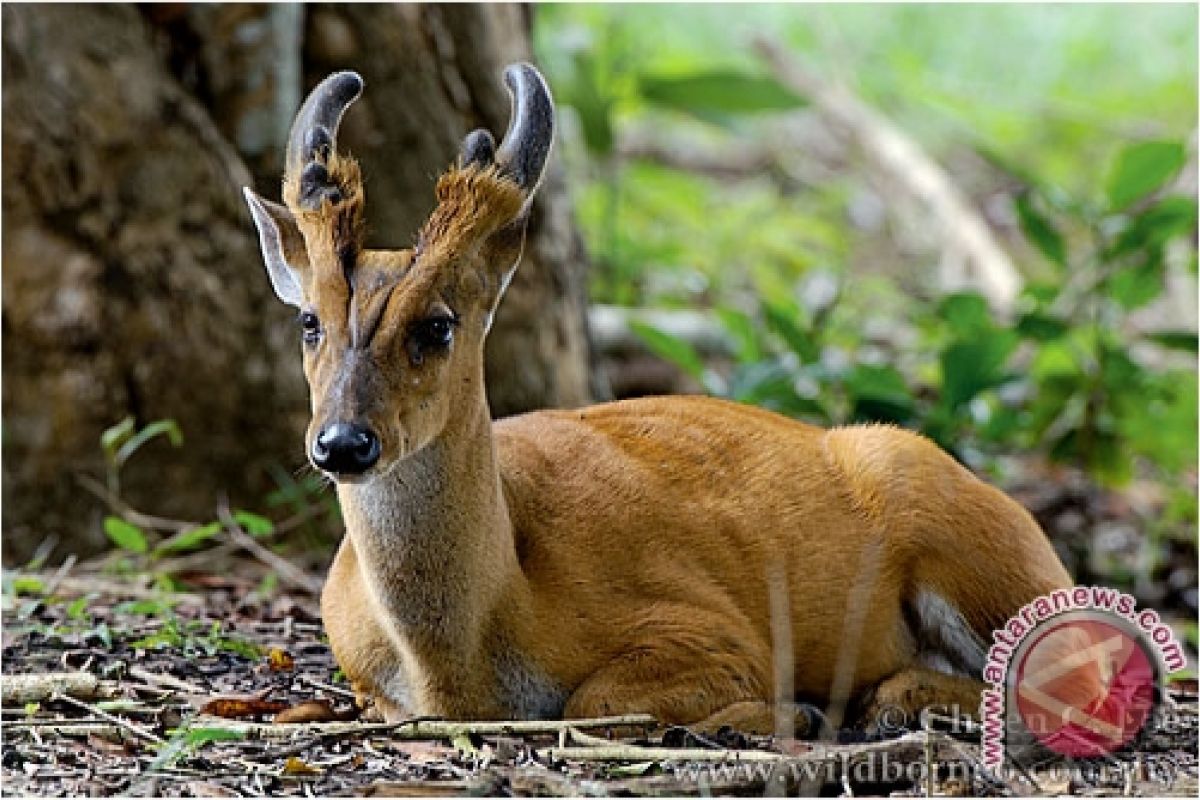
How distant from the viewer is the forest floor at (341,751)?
174 inches

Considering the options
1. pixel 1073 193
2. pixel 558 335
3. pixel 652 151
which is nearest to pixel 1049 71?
pixel 1073 193

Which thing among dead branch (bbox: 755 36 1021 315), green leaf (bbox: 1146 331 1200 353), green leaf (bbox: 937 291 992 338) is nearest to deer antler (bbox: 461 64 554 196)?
green leaf (bbox: 937 291 992 338)

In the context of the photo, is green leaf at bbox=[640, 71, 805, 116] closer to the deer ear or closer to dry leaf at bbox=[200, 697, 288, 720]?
the deer ear

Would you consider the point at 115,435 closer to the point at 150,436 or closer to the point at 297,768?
the point at 150,436

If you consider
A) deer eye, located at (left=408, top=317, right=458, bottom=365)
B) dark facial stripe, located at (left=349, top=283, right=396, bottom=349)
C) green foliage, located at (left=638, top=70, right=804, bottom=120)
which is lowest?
green foliage, located at (left=638, top=70, right=804, bottom=120)

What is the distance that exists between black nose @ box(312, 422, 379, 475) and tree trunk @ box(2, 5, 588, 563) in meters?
3.47

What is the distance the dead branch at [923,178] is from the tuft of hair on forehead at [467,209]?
7.40 m

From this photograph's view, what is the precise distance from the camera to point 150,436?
25.3 feet

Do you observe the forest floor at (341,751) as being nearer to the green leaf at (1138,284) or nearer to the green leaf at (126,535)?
the green leaf at (126,535)

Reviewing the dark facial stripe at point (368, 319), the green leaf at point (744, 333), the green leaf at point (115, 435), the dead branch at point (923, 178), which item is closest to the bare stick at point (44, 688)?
the dark facial stripe at point (368, 319)

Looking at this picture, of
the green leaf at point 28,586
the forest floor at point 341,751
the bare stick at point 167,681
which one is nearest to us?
the forest floor at point 341,751

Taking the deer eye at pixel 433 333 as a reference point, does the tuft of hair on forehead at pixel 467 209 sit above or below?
above

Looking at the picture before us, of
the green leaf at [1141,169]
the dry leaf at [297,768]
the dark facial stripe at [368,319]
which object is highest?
the dark facial stripe at [368,319]

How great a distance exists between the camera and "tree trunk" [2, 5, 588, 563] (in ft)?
24.7
